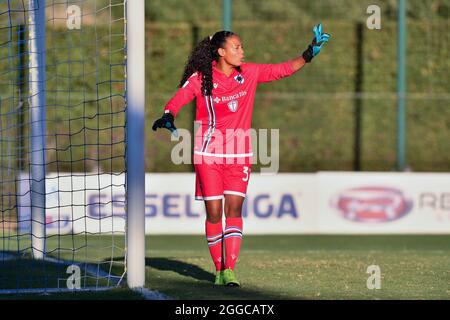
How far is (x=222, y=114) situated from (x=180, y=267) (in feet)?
7.30

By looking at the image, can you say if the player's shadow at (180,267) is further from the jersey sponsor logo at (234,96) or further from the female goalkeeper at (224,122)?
the jersey sponsor logo at (234,96)

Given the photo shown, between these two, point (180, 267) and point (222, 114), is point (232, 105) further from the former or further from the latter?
point (180, 267)

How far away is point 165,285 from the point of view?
28.8 feet

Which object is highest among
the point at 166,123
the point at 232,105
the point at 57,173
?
the point at 232,105

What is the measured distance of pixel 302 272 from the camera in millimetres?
9805

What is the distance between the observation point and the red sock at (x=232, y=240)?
342 inches

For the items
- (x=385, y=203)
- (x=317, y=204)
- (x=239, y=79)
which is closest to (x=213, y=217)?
(x=239, y=79)

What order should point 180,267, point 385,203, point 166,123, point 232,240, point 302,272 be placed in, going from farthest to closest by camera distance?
point 385,203, point 180,267, point 302,272, point 232,240, point 166,123

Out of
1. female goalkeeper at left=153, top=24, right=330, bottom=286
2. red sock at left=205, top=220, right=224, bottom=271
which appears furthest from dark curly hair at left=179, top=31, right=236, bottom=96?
red sock at left=205, top=220, right=224, bottom=271

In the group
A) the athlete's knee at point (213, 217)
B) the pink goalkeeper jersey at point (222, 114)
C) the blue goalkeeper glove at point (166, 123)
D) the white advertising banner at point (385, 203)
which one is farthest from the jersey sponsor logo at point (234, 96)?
the white advertising banner at point (385, 203)

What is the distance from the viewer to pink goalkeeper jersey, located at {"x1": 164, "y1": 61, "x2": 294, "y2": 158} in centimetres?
861

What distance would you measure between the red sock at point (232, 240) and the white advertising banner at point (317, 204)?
695cm

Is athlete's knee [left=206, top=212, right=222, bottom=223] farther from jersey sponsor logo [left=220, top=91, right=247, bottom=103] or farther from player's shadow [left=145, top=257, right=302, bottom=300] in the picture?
jersey sponsor logo [left=220, top=91, right=247, bottom=103]
